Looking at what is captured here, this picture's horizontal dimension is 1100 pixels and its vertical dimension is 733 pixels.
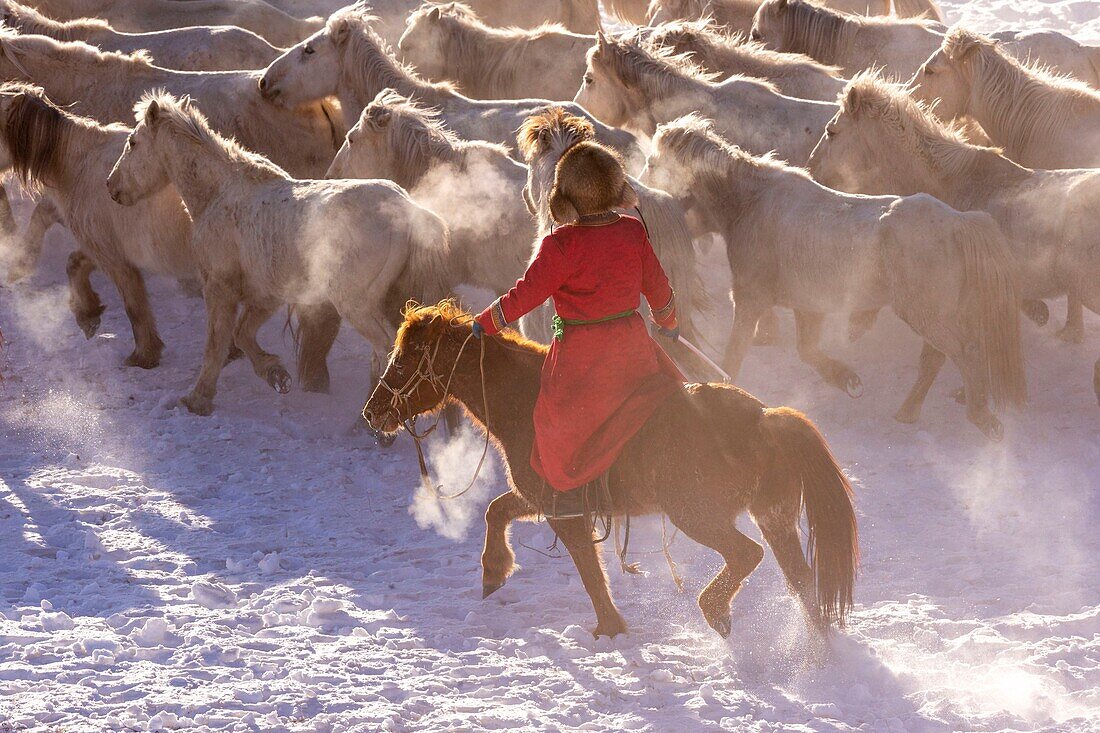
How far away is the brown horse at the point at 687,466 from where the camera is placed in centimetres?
508

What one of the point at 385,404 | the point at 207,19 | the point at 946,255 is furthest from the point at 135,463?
the point at 207,19

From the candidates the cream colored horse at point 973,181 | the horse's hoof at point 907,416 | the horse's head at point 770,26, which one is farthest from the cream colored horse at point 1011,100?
the horse's hoof at point 907,416

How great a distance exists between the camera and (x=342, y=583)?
6.15 m

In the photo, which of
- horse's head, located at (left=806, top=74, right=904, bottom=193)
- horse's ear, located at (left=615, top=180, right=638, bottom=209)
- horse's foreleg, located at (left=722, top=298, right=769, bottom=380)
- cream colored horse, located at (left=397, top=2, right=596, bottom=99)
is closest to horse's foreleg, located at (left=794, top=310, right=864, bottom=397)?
horse's foreleg, located at (left=722, top=298, right=769, bottom=380)

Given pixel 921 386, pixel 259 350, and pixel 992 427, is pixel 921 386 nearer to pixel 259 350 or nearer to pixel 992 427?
pixel 992 427

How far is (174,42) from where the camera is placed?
1245 centimetres

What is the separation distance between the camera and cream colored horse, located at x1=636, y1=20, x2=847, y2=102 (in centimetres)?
1073

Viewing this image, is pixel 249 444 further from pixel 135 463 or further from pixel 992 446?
pixel 992 446

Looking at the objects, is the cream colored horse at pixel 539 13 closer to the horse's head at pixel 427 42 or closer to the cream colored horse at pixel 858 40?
the horse's head at pixel 427 42

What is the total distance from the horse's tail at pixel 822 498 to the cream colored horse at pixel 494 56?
7249 millimetres

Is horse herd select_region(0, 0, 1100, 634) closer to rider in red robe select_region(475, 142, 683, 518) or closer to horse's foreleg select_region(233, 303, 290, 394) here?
horse's foreleg select_region(233, 303, 290, 394)

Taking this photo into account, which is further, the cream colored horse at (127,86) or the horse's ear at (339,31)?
the cream colored horse at (127,86)

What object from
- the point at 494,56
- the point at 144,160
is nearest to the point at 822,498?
the point at 144,160

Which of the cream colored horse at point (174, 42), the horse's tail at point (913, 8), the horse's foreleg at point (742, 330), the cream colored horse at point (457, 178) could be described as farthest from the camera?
the horse's tail at point (913, 8)
